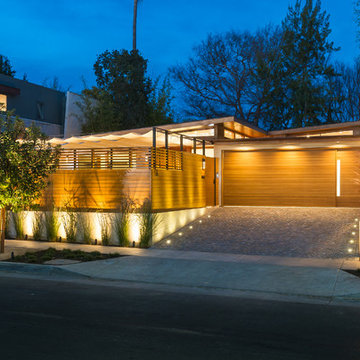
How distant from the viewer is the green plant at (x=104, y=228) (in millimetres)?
15414

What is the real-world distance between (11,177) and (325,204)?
12677 millimetres

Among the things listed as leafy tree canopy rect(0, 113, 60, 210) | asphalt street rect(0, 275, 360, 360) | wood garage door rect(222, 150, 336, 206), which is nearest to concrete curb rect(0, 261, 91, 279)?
leafy tree canopy rect(0, 113, 60, 210)

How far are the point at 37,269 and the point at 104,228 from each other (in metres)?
4.25

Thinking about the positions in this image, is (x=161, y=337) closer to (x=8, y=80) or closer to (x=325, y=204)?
(x=325, y=204)

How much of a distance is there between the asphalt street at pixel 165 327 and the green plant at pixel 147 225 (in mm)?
5577

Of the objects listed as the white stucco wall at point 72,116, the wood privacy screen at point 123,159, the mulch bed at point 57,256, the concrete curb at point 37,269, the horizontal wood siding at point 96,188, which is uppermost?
the white stucco wall at point 72,116

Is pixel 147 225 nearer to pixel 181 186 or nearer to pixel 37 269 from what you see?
pixel 181 186

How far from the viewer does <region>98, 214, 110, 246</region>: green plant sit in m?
15.4

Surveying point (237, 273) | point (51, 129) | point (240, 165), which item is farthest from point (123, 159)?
point (51, 129)

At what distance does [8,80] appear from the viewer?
28.5 metres

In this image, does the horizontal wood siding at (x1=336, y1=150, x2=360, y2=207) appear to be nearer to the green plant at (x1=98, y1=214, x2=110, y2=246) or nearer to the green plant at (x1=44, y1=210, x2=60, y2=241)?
the green plant at (x1=98, y1=214, x2=110, y2=246)

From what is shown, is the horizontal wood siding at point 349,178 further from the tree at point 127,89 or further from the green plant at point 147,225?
the tree at point 127,89

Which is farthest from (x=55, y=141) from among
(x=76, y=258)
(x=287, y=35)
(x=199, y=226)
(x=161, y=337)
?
(x=287, y=35)

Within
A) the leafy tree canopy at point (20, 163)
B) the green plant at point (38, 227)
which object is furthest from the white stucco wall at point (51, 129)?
the leafy tree canopy at point (20, 163)
